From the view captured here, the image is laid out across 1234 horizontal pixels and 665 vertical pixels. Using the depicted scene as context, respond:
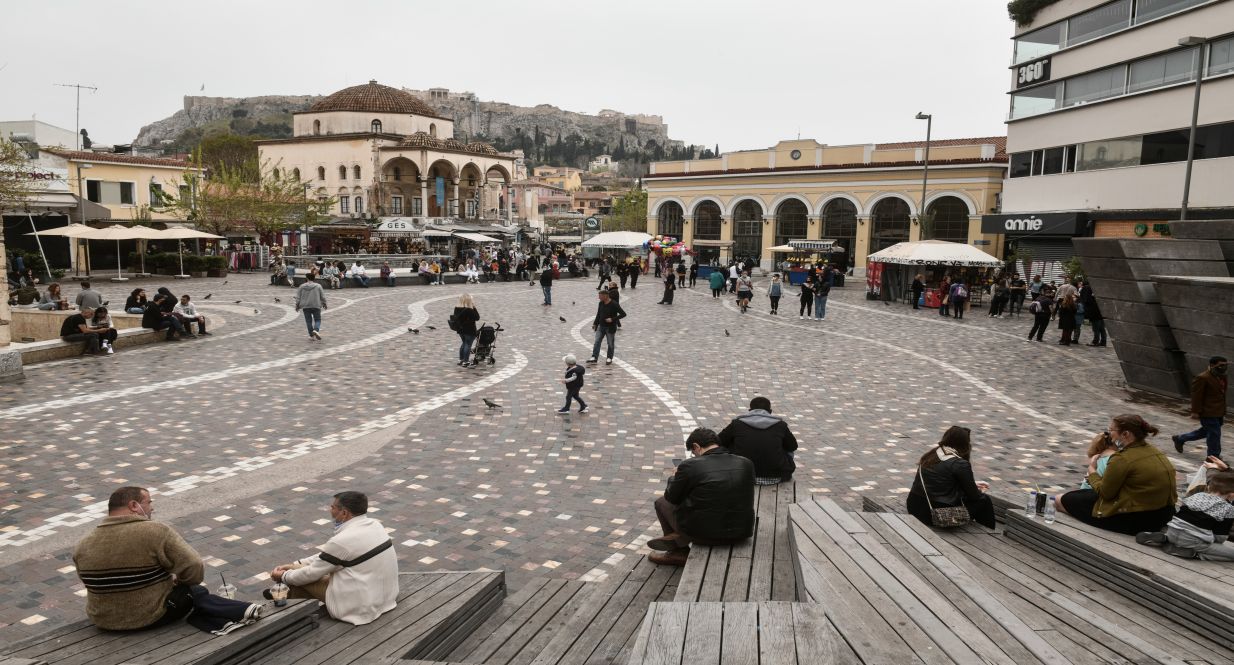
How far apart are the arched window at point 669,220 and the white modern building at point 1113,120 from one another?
85.3ft

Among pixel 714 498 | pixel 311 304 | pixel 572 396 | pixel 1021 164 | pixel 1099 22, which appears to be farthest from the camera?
pixel 1021 164

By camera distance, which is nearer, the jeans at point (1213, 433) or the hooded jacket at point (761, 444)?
the hooded jacket at point (761, 444)

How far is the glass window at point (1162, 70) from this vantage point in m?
25.2

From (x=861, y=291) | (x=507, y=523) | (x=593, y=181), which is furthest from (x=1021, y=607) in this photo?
(x=593, y=181)

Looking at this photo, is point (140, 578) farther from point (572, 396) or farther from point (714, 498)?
point (572, 396)

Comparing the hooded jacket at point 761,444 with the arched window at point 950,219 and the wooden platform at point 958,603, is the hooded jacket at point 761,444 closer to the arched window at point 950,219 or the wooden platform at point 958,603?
the wooden platform at point 958,603

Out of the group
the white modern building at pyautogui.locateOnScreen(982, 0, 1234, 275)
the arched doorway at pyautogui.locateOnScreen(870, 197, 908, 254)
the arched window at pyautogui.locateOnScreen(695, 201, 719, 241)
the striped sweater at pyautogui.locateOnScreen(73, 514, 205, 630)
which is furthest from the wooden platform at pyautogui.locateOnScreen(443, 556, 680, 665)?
the arched window at pyautogui.locateOnScreen(695, 201, 719, 241)

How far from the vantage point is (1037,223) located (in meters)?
31.2

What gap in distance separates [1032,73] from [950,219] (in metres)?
14.1

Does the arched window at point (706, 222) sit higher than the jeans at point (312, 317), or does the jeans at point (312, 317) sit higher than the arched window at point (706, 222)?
the arched window at point (706, 222)

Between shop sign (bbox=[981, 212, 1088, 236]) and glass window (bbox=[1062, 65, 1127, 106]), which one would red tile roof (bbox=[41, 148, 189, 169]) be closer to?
shop sign (bbox=[981, 212, 1088, 236])

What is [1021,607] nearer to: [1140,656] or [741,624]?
[1140,656]

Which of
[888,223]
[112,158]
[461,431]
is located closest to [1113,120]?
[888,223]

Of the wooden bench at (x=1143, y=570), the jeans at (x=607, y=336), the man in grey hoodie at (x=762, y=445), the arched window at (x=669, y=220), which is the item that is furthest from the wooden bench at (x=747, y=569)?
the arched window at (x=669, y=220)
